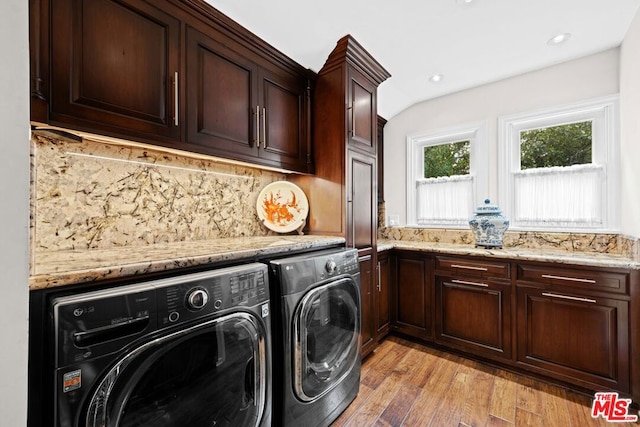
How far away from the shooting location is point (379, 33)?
200cm

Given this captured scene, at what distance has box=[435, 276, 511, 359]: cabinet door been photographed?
2182 mm

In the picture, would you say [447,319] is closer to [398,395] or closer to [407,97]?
[398,395]

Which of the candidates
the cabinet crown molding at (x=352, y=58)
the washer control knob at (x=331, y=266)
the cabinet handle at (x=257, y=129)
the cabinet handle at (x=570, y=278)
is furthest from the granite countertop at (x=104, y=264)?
the cabinet handle at (x=570, y=278)

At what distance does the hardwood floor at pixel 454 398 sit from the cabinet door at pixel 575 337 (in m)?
0.17

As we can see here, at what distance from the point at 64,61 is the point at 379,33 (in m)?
1.85

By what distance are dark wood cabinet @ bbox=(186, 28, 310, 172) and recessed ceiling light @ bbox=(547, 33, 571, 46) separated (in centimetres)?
192

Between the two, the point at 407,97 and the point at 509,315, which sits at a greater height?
the point at 407,97

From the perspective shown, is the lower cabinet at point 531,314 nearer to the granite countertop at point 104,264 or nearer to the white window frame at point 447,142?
the white window frame at point 447,142

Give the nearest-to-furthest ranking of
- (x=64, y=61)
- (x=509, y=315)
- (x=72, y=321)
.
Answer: (x=72, y=321)
(x=64, y=61)
(x=509, y=315)

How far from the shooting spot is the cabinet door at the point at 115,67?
1104 mm

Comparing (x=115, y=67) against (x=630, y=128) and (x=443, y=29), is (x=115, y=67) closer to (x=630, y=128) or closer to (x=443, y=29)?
(x=443, y=29)

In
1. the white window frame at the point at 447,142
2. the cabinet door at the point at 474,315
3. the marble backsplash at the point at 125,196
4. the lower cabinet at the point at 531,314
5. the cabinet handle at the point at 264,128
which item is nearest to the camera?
the marble backsplash at the point at 125,196

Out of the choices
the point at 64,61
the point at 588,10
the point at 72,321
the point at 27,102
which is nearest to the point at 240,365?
the point at 72,321

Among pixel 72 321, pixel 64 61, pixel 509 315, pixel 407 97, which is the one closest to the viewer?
pixel 72 321
